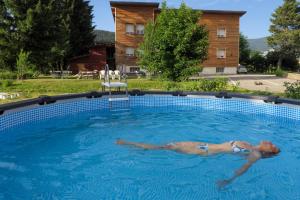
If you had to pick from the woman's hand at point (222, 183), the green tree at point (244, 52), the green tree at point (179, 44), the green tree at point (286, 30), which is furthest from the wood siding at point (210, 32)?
the woman's hand at point (222, 183)

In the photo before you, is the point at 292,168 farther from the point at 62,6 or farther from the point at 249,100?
the point at 62,6

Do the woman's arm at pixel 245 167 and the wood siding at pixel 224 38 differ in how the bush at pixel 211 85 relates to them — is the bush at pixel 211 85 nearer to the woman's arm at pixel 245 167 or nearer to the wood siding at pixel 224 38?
the woman's arm at pixel 245 167

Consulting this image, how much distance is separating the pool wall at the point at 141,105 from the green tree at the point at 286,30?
27.3 m

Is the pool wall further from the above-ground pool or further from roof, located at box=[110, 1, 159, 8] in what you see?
roof, located at box=[110, 1, 159, 8]

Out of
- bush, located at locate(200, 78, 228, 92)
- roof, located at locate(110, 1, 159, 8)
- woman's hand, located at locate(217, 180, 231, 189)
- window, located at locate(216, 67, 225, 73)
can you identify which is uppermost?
roof, located at locate(110, 1, 159, 8)

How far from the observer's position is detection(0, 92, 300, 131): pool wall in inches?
343

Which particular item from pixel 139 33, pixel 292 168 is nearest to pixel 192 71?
pixel 292 168

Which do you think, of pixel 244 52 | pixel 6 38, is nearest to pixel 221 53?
pixel 244 52

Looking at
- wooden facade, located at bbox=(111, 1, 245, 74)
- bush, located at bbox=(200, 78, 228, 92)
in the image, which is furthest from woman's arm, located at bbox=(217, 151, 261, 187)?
wooden facade, located at bbox=(111, 1, 245, 74)

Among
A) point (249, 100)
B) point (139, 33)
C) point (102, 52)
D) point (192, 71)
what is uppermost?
point (139, 33)

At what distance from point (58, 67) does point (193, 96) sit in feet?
79.8

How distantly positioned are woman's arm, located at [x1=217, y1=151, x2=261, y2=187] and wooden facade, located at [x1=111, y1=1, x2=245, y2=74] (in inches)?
959

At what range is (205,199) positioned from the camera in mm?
4262

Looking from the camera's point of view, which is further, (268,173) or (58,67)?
(58,67)
